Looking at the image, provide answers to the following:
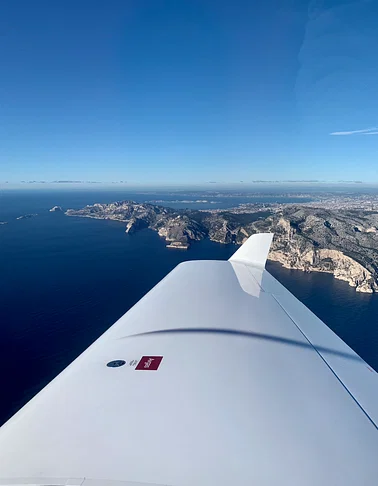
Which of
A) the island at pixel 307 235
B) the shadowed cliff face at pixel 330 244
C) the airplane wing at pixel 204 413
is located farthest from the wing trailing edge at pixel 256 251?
the shadowed cliff face at pixel 330 244

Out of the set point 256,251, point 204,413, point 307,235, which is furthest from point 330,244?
point 204,413

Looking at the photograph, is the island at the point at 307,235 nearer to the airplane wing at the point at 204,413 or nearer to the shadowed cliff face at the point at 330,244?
the shadowed cliff face at the point at 330,244

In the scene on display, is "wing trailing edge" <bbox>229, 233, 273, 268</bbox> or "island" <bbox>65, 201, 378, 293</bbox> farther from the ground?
"wing trailing edge" <bbox>229, 233, 273, 268</bbox>

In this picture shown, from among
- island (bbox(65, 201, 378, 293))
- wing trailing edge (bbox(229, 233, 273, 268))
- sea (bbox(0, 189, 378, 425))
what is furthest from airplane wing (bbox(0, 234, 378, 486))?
island (bbox(65, 201, 378, 293))

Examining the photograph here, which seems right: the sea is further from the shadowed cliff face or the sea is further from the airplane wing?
the airplane wing

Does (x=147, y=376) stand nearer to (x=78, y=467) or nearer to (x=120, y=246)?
(x=78, y=467)

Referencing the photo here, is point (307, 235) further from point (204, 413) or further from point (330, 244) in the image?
point (204, 413)

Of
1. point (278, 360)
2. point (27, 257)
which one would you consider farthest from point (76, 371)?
point (27, 257)
